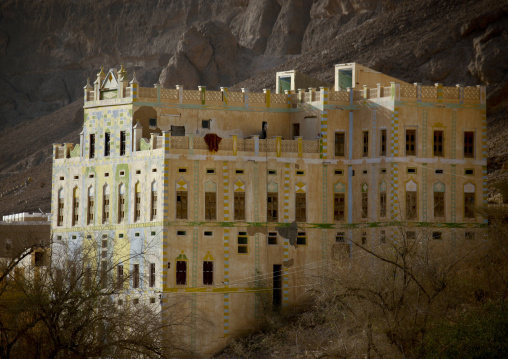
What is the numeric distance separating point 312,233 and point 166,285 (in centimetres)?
842

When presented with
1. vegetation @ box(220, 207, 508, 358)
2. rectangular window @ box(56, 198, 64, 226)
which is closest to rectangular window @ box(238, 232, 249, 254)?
vegetation @ box(220, 207, 508, 358)

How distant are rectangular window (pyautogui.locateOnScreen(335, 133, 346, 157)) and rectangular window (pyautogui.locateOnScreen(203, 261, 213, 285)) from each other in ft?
30.4

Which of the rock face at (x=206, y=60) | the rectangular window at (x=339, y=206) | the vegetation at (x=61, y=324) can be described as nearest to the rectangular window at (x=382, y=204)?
the rectangular window at (x=339, y=206)

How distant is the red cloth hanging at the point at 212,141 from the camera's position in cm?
7506

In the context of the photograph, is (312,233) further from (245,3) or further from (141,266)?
(245,3)

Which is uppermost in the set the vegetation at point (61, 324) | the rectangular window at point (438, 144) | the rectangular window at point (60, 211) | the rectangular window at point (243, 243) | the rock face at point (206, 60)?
the rock face at point (206, 60)

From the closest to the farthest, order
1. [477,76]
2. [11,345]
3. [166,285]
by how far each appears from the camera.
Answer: [11,345] < [166,285] < [477,76]

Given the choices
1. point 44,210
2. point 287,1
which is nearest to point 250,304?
point 44,210

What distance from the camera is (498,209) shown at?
75750mm

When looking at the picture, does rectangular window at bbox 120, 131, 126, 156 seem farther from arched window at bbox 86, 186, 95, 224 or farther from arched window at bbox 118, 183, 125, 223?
arched window at bbox 86, 186, 95, 224

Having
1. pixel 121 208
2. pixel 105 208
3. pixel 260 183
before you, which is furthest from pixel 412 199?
pixel 105 208

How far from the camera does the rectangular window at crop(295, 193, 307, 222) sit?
7631 centimetres

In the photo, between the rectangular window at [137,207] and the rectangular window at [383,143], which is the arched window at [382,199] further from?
the rectangular window at [137,207]

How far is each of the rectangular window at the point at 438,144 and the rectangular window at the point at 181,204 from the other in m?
13.3
